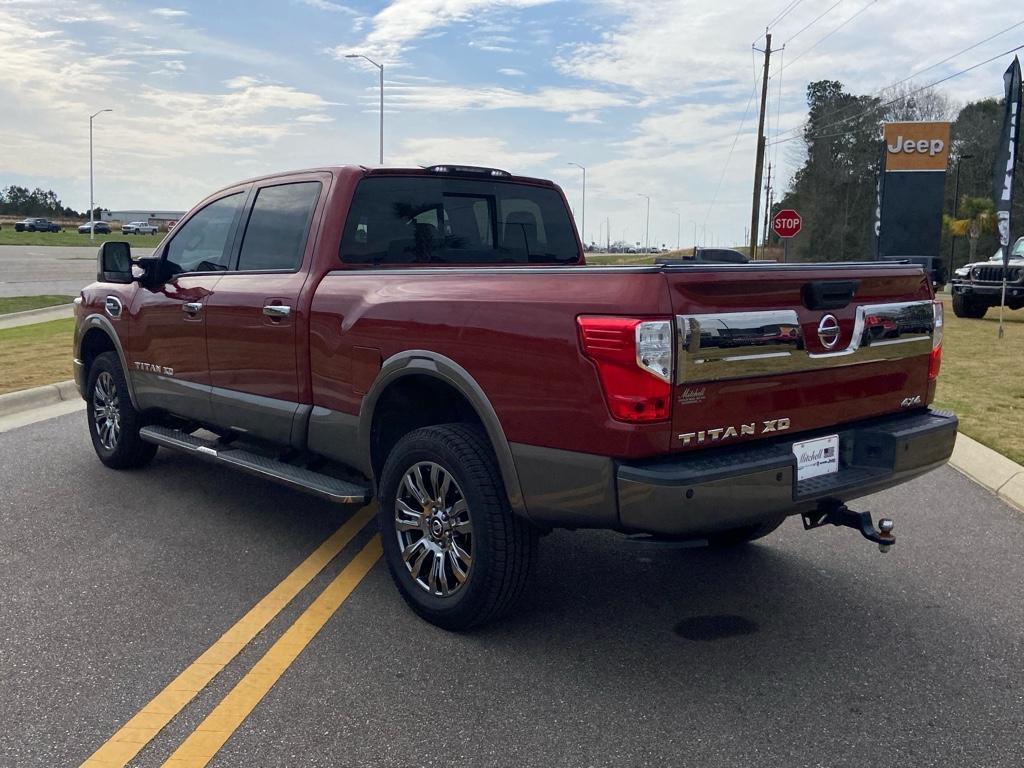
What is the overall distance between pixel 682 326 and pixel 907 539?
2871 millimetres

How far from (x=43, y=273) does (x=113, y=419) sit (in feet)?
91.8

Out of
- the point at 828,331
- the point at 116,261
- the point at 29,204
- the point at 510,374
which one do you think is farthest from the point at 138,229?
the point at 828,331

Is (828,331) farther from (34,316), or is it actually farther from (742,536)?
(34,316)

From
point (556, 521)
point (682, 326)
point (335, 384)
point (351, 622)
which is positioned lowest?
point (351, 622)

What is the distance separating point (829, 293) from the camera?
3.67 meters


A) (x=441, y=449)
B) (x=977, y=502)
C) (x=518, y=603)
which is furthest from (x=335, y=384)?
(x=977, y=502)

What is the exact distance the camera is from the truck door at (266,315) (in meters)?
4.83

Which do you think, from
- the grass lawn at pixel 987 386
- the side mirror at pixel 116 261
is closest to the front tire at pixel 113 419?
the side mirror at pixel 116 261

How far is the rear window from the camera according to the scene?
493 cm

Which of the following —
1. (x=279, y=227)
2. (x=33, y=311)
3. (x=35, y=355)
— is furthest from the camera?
(x=33, y=311)

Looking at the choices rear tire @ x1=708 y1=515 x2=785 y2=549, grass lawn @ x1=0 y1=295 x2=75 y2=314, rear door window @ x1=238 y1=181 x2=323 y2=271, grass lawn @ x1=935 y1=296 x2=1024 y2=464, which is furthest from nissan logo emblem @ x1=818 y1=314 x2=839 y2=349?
grass lawn @ x1=0 y1=295 x2=75 y2=314

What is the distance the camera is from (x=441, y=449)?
3.87 m

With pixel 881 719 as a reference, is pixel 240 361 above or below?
above

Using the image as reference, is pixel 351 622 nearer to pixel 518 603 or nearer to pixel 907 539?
pixel 518 603
